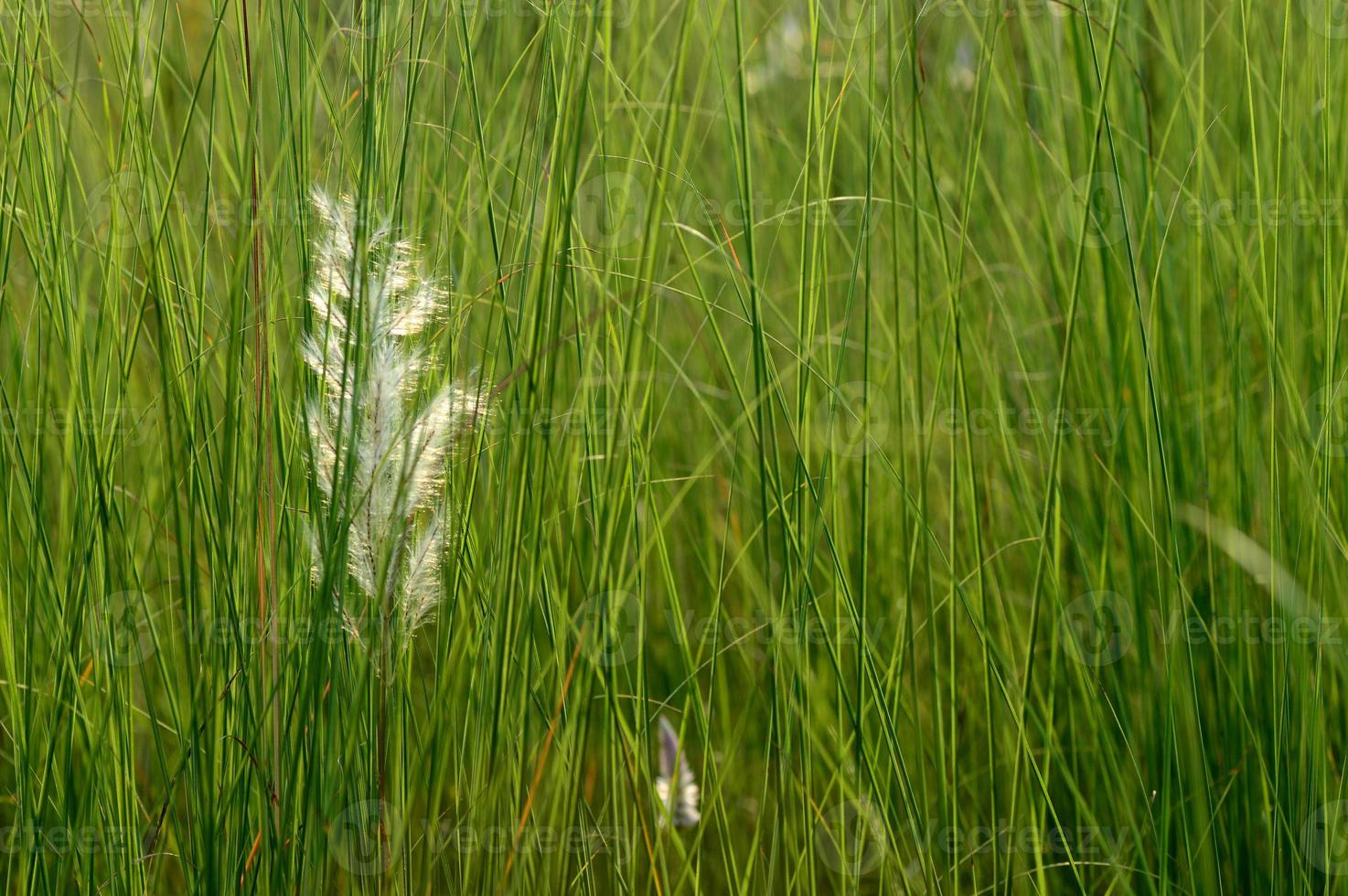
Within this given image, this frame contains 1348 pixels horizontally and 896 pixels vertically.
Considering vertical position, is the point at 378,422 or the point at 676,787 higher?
the point at 378,422

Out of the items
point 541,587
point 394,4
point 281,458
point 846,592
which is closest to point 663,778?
point 541,587

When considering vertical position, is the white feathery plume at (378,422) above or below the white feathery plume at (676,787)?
above

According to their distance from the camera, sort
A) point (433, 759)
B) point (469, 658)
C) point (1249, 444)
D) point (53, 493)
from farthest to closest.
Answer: point (53, 493) → point (1249, 444) → point (469, 658) → point (433, 759)

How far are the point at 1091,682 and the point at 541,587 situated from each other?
0.83m

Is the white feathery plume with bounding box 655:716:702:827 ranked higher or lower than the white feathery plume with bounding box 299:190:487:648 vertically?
lower

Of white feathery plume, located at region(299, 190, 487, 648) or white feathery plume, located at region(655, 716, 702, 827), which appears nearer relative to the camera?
white feathery plume, located at region(299, 190, 487, 648)

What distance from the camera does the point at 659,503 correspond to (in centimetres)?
223

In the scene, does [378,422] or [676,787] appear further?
[676,787]

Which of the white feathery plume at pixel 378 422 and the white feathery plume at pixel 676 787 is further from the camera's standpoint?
the white feathery plume at pixel 676 787

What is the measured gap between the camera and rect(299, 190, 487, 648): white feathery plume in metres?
1.13

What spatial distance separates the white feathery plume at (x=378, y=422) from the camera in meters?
1.13

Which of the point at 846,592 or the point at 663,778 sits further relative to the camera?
the point at 663,778

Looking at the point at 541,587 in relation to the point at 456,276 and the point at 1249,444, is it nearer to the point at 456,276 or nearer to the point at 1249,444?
the point at 456,276

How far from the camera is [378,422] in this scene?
117 cm
